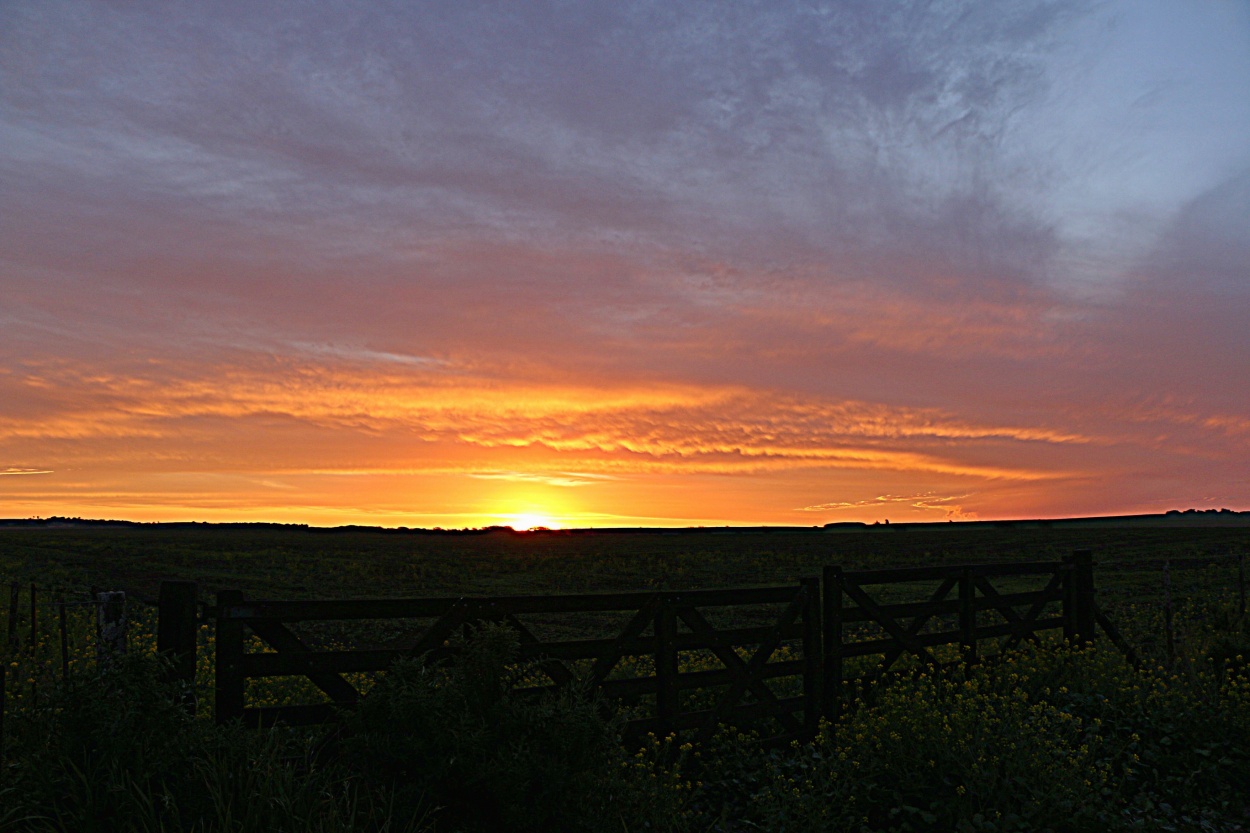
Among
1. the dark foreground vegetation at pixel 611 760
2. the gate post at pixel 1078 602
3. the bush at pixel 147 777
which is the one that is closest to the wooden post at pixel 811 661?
the dark foreground vegetation at pixel 611 760

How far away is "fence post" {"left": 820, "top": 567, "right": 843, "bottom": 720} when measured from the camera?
33.8 ft

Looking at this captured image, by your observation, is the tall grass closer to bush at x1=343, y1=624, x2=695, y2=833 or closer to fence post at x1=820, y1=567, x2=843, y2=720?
bush at x1=343, y1=624, x2=695, y2=833

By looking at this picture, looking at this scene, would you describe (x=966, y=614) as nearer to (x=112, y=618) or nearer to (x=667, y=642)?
(x=667, y=642)

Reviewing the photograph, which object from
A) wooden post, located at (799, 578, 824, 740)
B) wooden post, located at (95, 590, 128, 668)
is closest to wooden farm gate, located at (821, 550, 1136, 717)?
wooden post, located at (799, 578, 824, 740)

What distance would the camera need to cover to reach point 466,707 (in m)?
6.11

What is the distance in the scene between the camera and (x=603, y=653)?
8.48 m

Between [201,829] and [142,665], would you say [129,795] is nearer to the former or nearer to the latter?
[201,829]

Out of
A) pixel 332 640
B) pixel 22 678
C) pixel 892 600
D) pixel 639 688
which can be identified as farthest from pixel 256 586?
pixel 639 688

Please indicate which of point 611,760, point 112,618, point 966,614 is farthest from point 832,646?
point 112,618

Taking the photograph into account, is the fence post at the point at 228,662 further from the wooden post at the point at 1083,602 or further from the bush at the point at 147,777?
the wooden post at the point at 1083,602

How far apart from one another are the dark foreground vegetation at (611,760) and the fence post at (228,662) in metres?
0.62

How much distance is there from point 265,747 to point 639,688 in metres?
3.90

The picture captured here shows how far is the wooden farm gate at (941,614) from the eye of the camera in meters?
10.4

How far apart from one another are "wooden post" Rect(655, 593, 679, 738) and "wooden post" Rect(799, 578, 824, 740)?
6.42 ft
